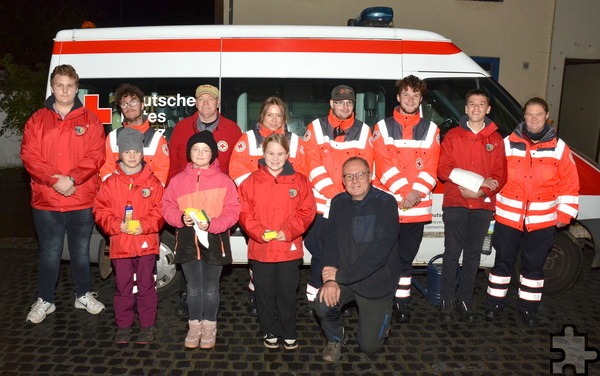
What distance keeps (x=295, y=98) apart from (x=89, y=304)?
8.67 feet

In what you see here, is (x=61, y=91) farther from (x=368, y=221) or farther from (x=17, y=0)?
(x=17, y=0)

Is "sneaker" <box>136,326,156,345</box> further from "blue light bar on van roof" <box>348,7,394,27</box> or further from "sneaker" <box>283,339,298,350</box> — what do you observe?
"blue light bar on van roof" <box>348,7,394,27</box>

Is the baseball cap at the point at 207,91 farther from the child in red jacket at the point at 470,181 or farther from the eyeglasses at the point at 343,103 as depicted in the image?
the child in red jacket at the point at 470,181

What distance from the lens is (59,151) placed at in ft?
14.0

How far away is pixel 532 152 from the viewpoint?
176 inches

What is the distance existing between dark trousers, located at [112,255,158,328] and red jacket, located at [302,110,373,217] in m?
1.47

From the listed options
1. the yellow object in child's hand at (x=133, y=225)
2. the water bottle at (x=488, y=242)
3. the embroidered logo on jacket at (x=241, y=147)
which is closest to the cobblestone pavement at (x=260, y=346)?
the water bottle at (x=488, y=242)

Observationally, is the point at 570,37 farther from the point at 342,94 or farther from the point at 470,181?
the point at 342,94

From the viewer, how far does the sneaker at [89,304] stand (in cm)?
471

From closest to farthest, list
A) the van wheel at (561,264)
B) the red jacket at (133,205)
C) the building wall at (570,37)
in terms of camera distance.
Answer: the red jacket at (133,205)
the van wheel at (561,264)
the building wall at (570,37)

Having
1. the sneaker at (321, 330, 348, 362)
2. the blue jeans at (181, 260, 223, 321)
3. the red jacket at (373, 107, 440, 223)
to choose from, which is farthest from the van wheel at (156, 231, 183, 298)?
the red jacket at (373, 107, 440, 223)

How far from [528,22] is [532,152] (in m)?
8.09

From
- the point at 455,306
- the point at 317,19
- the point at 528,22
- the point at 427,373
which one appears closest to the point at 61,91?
the point at 427,373

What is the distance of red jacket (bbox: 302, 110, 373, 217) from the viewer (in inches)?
171
